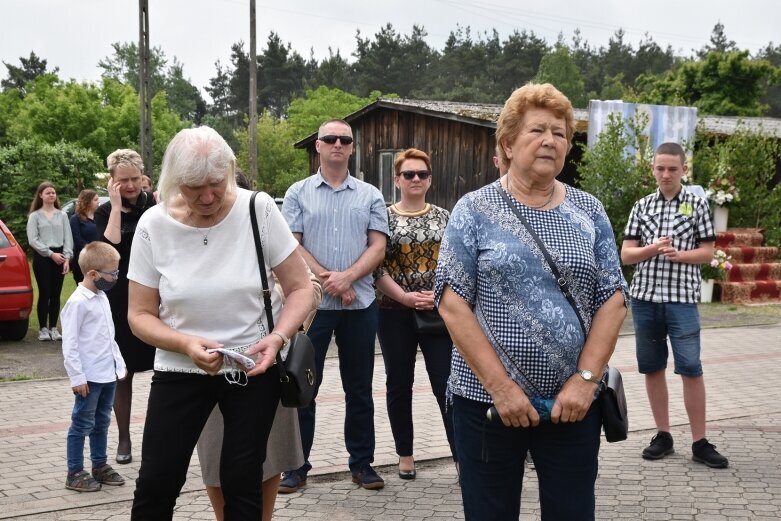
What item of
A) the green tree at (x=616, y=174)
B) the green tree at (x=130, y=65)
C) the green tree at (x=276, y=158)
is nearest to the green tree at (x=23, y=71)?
the green tree at (x=130, y=65)

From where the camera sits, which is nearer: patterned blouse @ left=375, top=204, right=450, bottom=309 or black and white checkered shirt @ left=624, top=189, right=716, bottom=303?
patterned blouse @ left=375, top=204, right=450, bottom=309

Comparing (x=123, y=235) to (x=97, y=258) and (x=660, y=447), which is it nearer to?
(x=97, y=258)

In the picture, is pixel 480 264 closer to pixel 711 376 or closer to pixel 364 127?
pixel 711 376

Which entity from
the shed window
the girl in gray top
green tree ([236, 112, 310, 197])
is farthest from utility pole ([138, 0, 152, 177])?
green tree ([236, 112, 310, 197])

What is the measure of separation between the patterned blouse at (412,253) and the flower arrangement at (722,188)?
12.8 m

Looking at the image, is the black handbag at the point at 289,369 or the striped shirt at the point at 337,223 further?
the striped shirt at the point at 337,223

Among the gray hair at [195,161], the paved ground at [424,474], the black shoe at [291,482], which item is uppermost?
the gray hair at [195,161]

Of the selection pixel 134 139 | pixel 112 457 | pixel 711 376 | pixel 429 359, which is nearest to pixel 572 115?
pixel 429 359

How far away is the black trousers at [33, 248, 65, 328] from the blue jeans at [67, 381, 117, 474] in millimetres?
6889

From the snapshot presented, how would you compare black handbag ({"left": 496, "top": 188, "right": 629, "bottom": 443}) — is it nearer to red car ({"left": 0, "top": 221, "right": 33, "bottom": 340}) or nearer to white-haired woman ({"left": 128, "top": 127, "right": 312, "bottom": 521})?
white-haired woman ({"left": 128, "top": 127, "right": 312, "bottom": 521})

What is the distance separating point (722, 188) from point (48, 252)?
1180cm

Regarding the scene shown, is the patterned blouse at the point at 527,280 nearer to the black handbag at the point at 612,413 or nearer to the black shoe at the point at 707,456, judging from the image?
the black handbag at the point at 612,413

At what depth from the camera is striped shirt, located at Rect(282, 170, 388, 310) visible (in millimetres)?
5773

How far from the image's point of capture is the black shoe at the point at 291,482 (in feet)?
18.4
